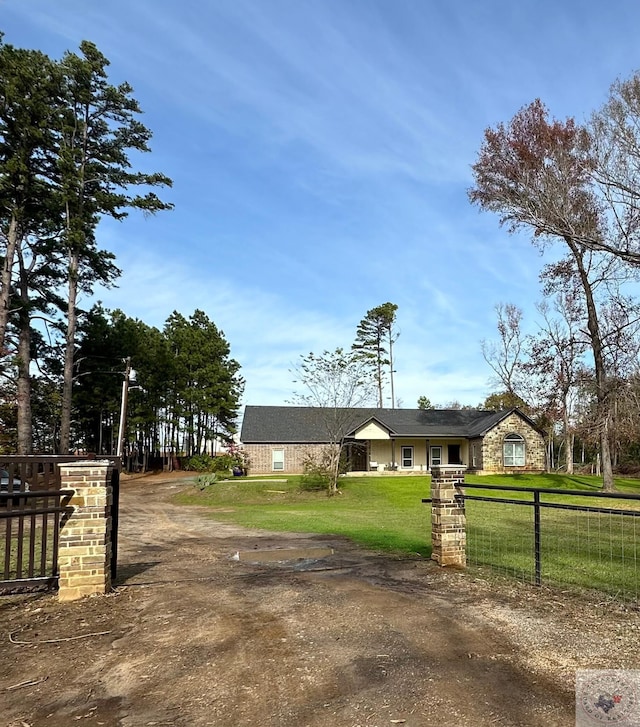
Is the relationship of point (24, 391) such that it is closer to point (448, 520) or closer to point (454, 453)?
point (448, 520)

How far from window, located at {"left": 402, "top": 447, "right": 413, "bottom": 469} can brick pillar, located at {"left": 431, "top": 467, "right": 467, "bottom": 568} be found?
89.1 ft

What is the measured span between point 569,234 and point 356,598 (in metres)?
11.1

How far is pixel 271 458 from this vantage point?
33.2 m

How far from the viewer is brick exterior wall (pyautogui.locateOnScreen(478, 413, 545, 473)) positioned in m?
31.4

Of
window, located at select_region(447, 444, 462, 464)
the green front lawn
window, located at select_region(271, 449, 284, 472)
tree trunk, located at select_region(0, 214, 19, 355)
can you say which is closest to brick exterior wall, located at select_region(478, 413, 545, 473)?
window, located at select_region(447, 444, 462, 464)

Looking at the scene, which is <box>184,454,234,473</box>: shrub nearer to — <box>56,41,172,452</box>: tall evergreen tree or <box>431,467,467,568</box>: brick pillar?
<box>56,41,172,452</box>: tall evergreen tree

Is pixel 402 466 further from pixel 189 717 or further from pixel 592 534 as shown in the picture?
pixel 189 717

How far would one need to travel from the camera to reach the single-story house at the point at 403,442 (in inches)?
1253

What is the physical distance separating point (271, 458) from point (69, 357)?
13914mm

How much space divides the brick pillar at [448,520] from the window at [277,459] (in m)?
27.2

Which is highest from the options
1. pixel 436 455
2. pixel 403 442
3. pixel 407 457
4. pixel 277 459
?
pixel 403 442

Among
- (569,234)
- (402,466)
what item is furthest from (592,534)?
(402,466)

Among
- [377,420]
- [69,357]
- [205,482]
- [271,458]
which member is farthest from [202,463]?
[69,357]

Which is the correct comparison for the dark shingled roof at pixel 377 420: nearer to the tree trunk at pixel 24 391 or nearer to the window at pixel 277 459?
the window at pixel 277 459
